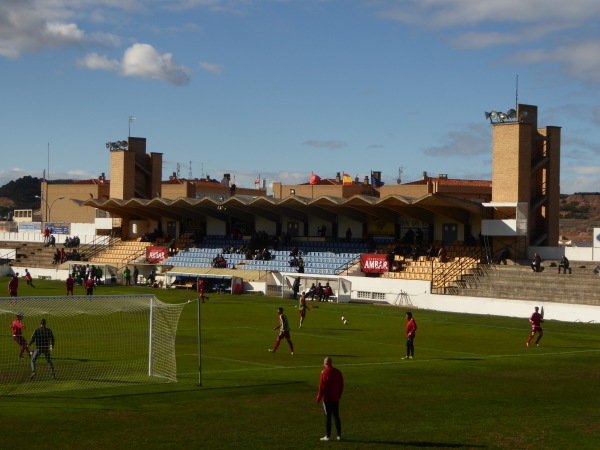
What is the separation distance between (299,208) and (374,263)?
11.7 metres

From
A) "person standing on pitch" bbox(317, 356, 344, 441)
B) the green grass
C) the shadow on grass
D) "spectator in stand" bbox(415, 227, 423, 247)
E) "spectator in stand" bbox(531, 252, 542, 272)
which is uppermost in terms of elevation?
"spectator in stand" bbox(415, 227, 423, 247)

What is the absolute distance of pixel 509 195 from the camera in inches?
2435

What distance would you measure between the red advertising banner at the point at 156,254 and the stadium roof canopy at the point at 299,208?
3985mm

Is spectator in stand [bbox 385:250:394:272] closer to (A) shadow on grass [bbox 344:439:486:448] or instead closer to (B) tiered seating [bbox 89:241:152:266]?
(B) tiered seating [bbox 89:241:152:266]

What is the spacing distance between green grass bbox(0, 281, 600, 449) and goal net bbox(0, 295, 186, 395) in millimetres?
882

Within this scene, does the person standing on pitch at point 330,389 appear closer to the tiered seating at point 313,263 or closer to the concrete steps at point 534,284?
the concrete steps at point 534,284

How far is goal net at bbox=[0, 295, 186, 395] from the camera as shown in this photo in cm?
2536

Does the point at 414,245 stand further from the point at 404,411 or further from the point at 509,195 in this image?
the point at 404,411

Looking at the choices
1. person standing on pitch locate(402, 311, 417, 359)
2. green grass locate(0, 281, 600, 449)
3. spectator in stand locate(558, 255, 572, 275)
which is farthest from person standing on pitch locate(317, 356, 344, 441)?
spectator in stand locate(558, 255, 572, 275)

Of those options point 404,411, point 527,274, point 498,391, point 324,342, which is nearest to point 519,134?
point 527,274

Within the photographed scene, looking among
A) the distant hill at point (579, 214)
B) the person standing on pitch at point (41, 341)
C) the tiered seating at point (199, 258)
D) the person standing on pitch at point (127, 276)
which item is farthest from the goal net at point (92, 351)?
the distant hill at point (579, 214)

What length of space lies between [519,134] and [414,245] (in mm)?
11372

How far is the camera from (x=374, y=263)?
64.4 m

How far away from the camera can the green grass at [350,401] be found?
18.4 meters
